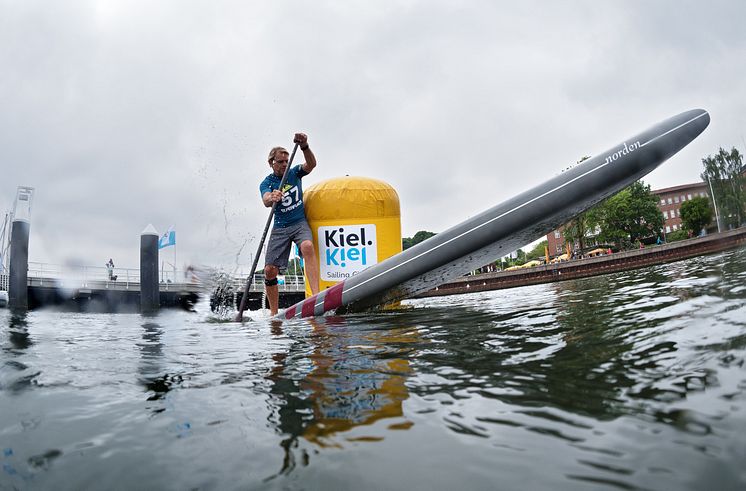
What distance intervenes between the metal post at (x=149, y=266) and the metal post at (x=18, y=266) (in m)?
4.69

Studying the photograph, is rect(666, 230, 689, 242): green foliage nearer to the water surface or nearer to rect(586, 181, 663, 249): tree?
the water surface

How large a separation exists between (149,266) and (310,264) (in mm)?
8997

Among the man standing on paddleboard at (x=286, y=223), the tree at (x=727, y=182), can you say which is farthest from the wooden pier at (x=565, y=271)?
the tree at (x=727, y=182)

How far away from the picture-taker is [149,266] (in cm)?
1246

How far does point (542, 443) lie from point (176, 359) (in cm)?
174

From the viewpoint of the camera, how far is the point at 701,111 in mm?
3701

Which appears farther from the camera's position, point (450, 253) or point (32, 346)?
point (450, 253)

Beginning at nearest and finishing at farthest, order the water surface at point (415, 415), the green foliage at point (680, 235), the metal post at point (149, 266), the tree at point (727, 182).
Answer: the water surface at point (415, 415) < the tree at point (727, 182) < the green foliage at point (680, 235) < the metal post at point (149, 266)

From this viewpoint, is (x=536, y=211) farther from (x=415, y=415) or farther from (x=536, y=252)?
(x=536, y=252)

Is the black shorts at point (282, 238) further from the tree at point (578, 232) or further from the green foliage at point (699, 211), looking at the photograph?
the tree at point (578, 232)

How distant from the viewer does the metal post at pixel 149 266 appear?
12.3m

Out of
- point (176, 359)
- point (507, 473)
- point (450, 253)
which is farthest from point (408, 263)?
point (507, 473)

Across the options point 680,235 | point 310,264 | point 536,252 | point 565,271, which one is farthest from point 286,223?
point 536,252

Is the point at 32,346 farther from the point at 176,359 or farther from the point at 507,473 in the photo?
the point at 507,473
